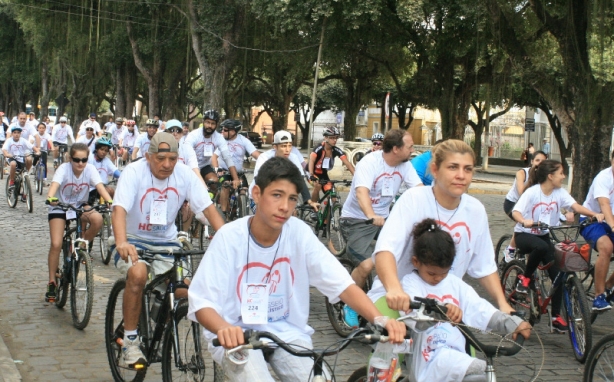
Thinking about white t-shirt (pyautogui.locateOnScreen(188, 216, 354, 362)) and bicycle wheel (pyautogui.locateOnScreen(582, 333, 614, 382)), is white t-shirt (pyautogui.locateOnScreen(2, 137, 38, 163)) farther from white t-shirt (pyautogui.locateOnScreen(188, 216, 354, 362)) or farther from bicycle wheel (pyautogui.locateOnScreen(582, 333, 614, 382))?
white t-shirt (pyautogui.locateOnScreen(188, 216, 354, 362))

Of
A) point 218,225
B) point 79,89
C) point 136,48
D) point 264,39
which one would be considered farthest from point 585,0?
point 79,89

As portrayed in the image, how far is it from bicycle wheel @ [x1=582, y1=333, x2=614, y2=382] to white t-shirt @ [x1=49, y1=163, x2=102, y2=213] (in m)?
5.42

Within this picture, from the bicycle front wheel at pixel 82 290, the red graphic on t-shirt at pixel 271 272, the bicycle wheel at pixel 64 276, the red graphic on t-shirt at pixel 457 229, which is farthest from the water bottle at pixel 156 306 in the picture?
the bicycle wheel at pixel 64 276

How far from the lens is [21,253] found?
470 inches

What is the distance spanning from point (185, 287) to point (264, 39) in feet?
108

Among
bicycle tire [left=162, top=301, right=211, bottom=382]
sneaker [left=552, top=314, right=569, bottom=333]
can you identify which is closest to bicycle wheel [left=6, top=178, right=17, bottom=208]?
sneaker [left=552, top=314, right=569, bottom=333]

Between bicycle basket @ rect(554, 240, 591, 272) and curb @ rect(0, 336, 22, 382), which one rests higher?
bicycle basket @ rect(554, 240, 591, 272)

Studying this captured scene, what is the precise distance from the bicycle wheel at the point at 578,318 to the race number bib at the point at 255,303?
166 inches

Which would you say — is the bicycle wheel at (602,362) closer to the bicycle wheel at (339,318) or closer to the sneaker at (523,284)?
the bicycle wheel at (339,318)

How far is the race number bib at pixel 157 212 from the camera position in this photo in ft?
19.3

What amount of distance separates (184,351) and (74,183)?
14.7 feet

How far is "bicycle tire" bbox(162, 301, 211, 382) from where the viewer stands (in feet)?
15.7

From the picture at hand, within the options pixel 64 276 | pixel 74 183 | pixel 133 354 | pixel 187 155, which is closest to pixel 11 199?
pixel 187 155

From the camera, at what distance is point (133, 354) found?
550cm
